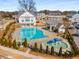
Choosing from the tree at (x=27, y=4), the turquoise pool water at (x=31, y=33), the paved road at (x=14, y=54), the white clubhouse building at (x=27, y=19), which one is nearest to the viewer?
the paved road at (x=14, y=54)

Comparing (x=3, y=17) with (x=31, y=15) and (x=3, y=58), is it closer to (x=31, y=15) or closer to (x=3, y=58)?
(x=31, y=15)

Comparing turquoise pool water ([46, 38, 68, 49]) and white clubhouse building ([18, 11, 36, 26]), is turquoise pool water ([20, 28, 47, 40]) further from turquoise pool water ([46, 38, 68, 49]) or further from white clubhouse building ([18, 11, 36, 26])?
turquoise pool water ([46, 38, 68, 49])

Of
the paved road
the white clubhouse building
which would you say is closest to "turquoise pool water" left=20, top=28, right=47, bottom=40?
the white clubhouse building


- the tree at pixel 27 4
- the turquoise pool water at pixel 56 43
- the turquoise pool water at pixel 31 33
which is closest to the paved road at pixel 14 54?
the turquoise pool water at pixel 56 43

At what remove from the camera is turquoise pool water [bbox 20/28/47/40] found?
30.1ft

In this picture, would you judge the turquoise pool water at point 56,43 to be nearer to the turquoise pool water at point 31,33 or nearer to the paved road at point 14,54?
the turquoise pool water at point 31,33

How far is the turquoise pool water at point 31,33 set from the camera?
30.1 ft

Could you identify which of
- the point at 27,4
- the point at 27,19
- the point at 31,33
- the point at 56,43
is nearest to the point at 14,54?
the point at 56,43

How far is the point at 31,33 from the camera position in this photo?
9703 mm

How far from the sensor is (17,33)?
31.3ft

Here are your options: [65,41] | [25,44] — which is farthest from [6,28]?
[65,41]

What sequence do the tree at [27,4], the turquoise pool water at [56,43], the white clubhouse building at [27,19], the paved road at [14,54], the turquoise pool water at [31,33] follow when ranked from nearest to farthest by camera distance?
the paved road at [14,54] < the turquoise pool water at [56,43] < the turquoise pool water at [31,33] < the tree at [27,4] < the white clubhouse building at [27,19]

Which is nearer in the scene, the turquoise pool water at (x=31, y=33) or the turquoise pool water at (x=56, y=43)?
the turquoise pool water at (x=56, y=43)

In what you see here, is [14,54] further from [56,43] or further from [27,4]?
[27,4]
